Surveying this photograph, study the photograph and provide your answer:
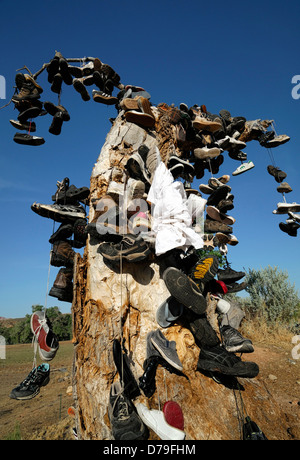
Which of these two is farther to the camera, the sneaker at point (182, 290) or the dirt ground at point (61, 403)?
the dirt ground at point (61, 403)

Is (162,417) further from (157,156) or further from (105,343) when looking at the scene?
(157,156)

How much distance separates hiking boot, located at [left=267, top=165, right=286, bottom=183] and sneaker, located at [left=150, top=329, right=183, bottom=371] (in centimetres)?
430

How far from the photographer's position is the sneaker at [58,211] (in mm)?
3143

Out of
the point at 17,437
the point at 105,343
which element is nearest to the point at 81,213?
the point at 105,343

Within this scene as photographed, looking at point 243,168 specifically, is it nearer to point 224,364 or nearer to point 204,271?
point 204,271

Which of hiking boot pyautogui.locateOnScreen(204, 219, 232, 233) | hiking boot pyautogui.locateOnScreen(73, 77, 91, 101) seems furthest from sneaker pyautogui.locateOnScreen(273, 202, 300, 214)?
hiking boot pyautogui.locateOnScreen(73, 77, 91, 101)

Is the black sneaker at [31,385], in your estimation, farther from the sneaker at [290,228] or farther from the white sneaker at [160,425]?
the sneaker at [290,228]

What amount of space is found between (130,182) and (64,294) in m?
1.69

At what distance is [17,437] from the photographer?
287 cm

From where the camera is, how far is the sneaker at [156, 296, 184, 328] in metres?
2.25

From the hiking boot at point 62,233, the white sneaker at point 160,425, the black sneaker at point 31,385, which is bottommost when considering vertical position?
the white sneaker at point 160,425

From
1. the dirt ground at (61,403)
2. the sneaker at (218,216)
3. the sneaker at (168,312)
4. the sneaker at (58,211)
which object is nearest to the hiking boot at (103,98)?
the sneaker at (58,211)

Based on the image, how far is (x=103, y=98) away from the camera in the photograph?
160 inches

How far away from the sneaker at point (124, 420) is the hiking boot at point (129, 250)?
3.55ft
